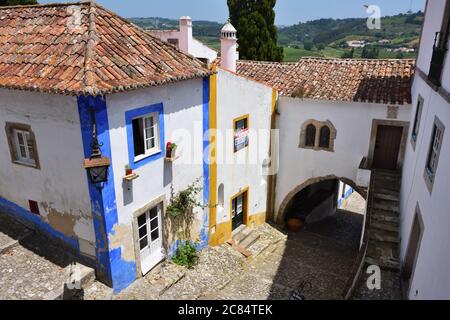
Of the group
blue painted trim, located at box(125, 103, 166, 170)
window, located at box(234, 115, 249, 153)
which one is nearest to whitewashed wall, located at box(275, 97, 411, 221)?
window, located at box(234, 115, 249, 153)

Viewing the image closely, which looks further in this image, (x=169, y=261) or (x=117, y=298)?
(x=169, y=261)

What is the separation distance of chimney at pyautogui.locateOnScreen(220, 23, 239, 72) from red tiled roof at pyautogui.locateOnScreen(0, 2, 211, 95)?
473 centimetres

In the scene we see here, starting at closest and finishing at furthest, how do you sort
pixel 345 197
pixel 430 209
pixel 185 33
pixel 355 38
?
pixel 430 209
pixel 345 197
pixel 185 33
pixel 355 38

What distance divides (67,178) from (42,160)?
98 centimetres

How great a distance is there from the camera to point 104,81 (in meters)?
8.14

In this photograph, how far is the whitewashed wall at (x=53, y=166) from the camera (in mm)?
8719

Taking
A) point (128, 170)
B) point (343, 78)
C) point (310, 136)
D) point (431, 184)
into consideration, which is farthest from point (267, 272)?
point (343, 78)

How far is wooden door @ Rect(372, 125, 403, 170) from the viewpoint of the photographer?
14.7 meters

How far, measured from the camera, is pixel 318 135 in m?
16.2

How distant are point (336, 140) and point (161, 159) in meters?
8.55

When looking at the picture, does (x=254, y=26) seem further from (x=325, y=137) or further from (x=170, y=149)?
(x=170, y=149)

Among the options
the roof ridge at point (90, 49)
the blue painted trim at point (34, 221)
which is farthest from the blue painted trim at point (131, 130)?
the blue painted trim at point (34, 221)
